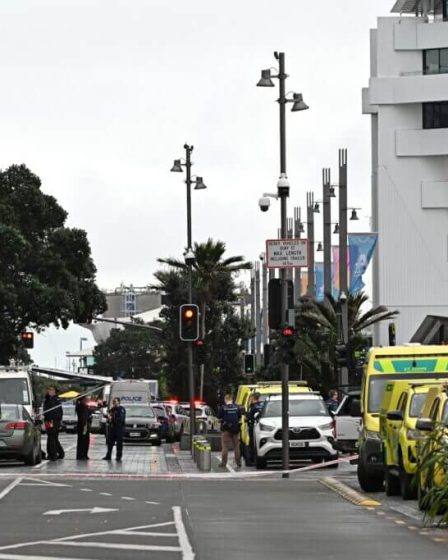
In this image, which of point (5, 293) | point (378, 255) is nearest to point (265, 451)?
point (5, 293)

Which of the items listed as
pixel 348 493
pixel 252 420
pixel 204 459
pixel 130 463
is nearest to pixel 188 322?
pixel 252 420

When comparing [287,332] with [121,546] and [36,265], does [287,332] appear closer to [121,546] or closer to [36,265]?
[121,546]

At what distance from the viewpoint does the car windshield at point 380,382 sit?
28609 millimetres

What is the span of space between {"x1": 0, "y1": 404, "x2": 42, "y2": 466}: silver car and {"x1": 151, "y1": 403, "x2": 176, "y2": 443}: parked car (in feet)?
69.9

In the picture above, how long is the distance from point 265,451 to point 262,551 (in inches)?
838

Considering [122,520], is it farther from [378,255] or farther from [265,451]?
[378,255]

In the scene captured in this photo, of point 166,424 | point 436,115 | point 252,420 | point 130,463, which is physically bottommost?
point 130,463

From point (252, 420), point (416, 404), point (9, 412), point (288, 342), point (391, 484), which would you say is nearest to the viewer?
point (416, 404)

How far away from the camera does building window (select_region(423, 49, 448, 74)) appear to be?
294 feet

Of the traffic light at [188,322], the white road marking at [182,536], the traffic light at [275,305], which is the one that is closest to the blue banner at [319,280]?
the traffic light at [188,322]

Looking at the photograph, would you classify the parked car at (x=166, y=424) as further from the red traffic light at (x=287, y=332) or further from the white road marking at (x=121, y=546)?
the white road marking at (x=121, y=546)

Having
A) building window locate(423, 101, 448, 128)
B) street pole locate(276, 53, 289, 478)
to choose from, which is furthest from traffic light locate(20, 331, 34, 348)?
building window locate(423, 101, 448, 128)

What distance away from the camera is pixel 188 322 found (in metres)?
42.4

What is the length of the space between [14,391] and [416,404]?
22368 mm
